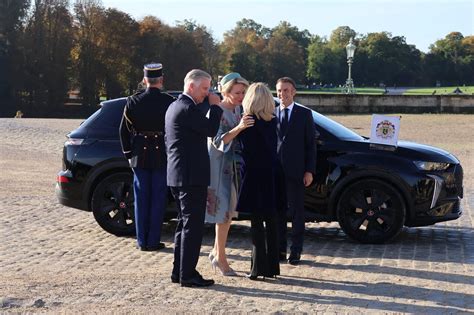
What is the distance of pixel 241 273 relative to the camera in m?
7.43

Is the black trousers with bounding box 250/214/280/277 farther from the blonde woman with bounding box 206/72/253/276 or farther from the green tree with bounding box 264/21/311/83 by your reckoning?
the green tree with bounding box 264/21/311/83

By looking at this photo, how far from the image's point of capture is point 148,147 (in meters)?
8.35

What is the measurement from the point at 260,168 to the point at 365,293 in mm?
1413

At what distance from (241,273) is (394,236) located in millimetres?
2265

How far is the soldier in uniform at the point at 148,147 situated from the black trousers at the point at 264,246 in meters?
1.82

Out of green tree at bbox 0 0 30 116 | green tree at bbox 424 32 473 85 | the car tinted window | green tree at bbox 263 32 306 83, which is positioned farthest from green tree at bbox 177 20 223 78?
the car tinted window

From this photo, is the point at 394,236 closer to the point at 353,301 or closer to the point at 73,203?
the point at 353,301

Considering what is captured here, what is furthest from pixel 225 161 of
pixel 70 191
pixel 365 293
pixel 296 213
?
pixel 70 191

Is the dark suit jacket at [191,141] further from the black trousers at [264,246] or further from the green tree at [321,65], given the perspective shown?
the green tree at [321,65]

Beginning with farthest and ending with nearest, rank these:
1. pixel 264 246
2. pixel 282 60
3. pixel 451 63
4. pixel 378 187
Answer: pixel 451 63 < pixel 282 60 < pixel 378 187 < pixel 264 246

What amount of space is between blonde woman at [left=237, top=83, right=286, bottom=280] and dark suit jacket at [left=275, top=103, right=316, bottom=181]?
838 millimetres

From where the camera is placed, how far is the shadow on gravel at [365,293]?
617cm

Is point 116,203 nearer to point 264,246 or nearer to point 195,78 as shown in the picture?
point 264,246

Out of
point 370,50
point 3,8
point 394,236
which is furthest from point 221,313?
point 370,50
